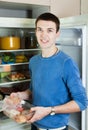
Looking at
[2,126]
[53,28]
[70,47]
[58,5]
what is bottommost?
[2,126]

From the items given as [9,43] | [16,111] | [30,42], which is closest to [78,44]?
[30,42]

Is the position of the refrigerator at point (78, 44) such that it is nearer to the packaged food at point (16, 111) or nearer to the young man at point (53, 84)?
the young man at point (53, 84)

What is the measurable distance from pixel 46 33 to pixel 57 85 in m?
0.30

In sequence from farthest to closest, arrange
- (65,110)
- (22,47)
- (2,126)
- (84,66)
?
(22,47) < (2,126) < (84,66) < (65,110)

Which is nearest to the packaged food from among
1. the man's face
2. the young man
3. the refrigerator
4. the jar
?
the young man

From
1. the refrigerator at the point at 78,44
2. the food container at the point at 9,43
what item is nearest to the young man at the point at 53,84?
the refrigerator at the point at 78,44

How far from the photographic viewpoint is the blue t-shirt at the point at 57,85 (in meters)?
1.12

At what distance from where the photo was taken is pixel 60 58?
1.19 m

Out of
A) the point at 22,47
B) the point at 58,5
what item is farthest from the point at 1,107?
the point at 58,5

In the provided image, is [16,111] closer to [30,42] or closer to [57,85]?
[57,85]

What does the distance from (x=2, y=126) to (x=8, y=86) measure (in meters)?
0.36

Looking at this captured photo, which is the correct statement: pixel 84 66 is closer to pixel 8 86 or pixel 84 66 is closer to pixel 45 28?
pixel 45 28

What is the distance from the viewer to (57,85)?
1178 mm

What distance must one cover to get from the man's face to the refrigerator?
35cm
